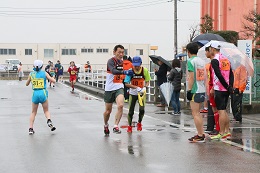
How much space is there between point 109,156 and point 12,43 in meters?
88.3

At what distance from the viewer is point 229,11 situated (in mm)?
51125

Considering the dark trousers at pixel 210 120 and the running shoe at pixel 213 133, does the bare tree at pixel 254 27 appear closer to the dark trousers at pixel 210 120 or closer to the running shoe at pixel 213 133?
the dark trousers at pixel 210 120

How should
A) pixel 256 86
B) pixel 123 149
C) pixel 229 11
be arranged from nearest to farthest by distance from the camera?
pixel 123 149
pixel 256 86
pixel 229 11

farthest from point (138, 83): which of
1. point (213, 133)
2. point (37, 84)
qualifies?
point (37, 84)

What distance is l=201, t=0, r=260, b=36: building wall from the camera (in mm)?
46556

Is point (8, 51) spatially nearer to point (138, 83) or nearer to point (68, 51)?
point (68, 51)

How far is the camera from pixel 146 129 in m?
13.5

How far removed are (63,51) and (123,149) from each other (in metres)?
86.7

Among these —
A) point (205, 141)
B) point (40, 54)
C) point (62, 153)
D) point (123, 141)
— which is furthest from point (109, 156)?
point (40, 54)

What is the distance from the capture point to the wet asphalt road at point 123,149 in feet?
28.2

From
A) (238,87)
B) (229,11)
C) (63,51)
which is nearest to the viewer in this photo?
(238,87)

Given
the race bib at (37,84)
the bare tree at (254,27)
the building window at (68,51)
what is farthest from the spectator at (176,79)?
the building window at (68,51)

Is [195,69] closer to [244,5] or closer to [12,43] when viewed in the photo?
[244,5]

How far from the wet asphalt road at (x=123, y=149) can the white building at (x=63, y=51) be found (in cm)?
8102
